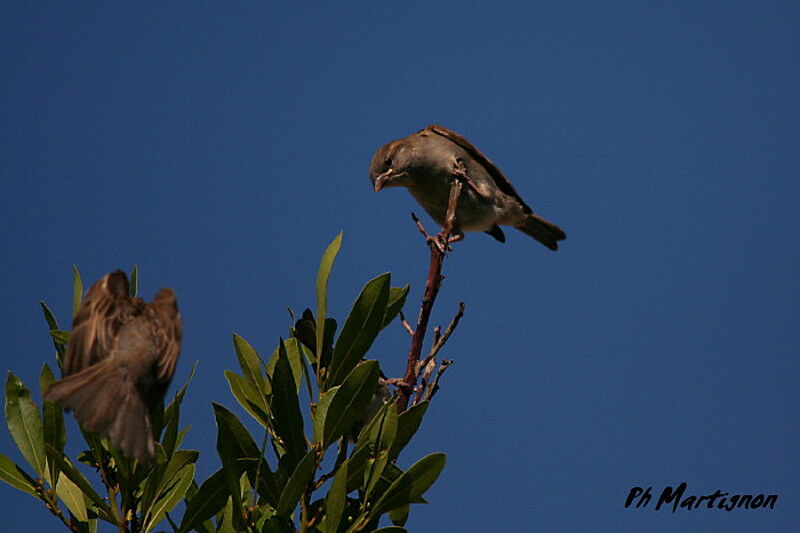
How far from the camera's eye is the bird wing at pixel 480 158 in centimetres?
654

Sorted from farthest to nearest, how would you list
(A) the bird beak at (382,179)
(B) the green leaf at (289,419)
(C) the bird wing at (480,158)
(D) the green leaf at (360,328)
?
(C) the bird wing at (480,158)
(A) the bird beak at (382,179)
(D) the green leaf at (360,328)
(B) the green leaf at (289,419)

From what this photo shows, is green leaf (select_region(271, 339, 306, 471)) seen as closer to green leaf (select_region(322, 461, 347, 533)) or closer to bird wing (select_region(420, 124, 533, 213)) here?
green leaf (select_region(322, 461, 347, 533))

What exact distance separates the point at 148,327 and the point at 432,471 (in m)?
1.11

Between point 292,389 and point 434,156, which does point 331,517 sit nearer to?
point 292,389

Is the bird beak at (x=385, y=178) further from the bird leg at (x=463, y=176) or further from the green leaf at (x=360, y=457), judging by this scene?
the green leaf at (x=360, y=457)

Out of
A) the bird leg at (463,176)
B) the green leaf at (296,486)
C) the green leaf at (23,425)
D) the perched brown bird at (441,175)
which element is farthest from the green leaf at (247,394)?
the bird leg at (463,176)

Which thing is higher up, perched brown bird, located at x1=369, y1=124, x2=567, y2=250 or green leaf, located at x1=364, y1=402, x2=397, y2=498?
perched brown bird, located at x1=369, y1=124, x2=567, y2=250

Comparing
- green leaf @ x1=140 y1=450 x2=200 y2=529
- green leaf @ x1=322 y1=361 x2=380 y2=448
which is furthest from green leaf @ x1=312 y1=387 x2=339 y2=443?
green leaf @ x1=140 y1=450 x2=200 y2=529

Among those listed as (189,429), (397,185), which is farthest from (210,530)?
(397,185)

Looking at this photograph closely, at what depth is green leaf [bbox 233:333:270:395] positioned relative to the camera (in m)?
2.43

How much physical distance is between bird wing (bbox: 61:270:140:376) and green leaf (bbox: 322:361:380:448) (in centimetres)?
83

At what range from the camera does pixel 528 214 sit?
23.1 ft

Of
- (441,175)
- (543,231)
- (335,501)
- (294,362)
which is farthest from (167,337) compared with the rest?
(543,231)

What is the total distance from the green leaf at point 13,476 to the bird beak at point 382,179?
3.91 m
